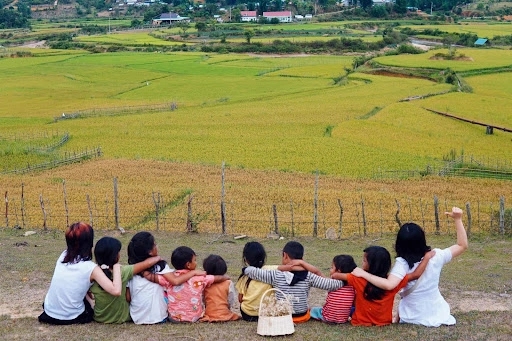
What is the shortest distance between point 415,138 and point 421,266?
26756mm

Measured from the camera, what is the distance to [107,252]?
8.34m

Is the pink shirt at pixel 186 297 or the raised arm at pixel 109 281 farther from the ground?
the raised arm at pixel 109 281

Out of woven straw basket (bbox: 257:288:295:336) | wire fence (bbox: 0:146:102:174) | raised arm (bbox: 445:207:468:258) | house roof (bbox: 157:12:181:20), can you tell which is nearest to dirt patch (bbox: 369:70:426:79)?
wire fence (bbox: 0:146:102:174)

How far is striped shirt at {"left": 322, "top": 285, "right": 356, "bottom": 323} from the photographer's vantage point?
27.7 feet

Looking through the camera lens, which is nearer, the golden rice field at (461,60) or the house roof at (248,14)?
the golden rice field at (461,60)

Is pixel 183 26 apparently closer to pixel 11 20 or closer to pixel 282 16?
pixel 282 16

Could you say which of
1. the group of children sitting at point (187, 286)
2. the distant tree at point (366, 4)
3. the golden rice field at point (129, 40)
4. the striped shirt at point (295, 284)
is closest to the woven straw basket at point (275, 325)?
the group of children sitting at point (187, 286)

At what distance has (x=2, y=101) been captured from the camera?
51156mm

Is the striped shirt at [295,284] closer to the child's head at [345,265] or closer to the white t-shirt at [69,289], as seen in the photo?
the child's head at [345,265]

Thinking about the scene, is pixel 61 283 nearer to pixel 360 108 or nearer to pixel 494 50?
pixel 360 108

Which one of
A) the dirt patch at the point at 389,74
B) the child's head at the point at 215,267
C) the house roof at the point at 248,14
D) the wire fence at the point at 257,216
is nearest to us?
the child's head at the point at 215,267

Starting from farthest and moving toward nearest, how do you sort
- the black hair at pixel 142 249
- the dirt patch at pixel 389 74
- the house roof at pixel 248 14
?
the house roof at pixel 248 14 < the dirt patch at pixel 389 74 < the black hair at pixel 142 249

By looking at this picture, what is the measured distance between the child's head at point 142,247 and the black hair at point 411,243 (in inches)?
112

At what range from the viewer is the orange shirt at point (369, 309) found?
27.3 ft
